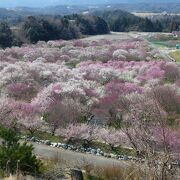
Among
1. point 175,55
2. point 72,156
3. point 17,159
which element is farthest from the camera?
point 175,55

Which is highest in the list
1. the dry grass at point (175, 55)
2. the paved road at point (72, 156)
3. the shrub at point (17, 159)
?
the shrub at point (17, 159)

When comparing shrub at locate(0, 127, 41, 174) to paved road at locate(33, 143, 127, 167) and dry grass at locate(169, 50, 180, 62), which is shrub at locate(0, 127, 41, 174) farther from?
dry grass at locate(169, 50, 180, 62)

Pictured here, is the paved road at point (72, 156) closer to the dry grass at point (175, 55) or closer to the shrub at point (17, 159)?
the shrub at point (17, 159)

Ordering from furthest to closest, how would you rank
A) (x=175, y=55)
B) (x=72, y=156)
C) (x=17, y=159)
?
(x=175, y=55) < (x=72, y=156) < (x=17, y=159)

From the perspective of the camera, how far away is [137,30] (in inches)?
3337

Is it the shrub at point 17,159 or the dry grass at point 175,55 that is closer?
the shrub at point 17,159

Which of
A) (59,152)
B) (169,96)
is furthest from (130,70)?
(59,152)

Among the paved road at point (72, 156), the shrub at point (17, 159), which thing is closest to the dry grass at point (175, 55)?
the paved road at point (72, 156)

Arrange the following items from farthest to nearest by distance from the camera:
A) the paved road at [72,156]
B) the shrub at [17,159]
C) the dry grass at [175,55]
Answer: the dry grass at [175,55]
the paved road at [72,156]
the shrub at [17,159]

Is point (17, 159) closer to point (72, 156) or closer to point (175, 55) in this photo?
point (72, 156)

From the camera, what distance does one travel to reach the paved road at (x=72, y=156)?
14.8 meters

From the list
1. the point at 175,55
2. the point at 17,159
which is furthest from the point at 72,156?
the point at 175,55

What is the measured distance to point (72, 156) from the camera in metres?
15.7

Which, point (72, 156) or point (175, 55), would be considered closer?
point (72, 156)
